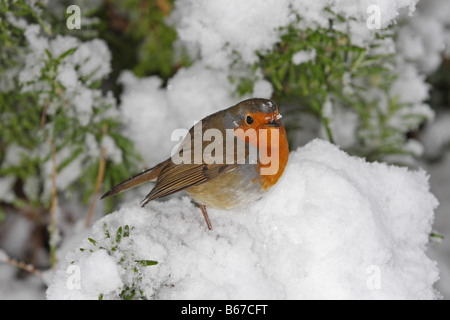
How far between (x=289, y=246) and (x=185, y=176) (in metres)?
0.51

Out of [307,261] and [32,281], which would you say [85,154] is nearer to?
[32,281]

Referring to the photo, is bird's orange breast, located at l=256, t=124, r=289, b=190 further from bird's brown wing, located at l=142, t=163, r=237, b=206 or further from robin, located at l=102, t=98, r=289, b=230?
bird's brown wing, located at l=142, t=163, r=237, b=206

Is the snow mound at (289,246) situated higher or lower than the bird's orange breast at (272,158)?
lower

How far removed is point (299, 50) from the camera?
6.52ft

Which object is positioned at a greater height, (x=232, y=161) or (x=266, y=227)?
(x=232, y=161)

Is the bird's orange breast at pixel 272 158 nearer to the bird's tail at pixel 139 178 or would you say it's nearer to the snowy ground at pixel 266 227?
the snowy ground at pixel 266 227

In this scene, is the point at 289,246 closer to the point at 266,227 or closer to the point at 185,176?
the point at 266,227

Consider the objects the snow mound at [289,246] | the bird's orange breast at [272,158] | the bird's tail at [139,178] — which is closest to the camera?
the snow mound at [289,246]

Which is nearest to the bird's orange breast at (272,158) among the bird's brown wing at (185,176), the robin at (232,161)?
the robin at (232,161)

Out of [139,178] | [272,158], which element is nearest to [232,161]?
[272,158]

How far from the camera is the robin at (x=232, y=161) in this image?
5.33 feet

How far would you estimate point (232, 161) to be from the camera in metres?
1.68

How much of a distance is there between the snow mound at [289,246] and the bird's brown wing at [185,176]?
10 centimetres

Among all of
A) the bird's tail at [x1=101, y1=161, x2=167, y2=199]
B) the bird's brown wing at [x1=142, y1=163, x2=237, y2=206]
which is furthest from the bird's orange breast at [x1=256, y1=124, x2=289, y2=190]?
the bird's tail at [x1=101, y1=161, x2=167, y2=199]
